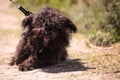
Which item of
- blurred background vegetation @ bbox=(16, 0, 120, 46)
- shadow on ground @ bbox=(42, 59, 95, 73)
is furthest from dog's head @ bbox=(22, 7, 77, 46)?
blurred background vegetation @ bbox=(16, 0, 120, 46)

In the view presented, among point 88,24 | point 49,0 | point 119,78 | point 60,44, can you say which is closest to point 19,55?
point 60,44

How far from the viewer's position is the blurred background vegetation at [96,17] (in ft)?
39.7

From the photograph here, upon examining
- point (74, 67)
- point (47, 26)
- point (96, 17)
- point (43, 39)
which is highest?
point (96, 17)

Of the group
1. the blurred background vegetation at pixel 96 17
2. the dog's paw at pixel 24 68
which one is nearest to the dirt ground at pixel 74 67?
the dog's paw at pixel 24 68

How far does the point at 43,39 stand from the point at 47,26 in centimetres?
27

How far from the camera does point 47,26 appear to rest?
8.87 meters

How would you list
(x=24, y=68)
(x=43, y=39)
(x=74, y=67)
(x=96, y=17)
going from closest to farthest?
(x=43, y=39)
(x=24, y=68)
(x=74, y=67)
(x=96, y=17)

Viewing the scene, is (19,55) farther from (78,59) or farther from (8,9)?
(8,9)

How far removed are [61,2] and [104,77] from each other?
10080mm

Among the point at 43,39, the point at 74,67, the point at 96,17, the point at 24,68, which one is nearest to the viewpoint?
the point at 43,39

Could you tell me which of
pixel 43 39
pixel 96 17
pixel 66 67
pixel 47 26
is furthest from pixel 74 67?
pixel 96 17

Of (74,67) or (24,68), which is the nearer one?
(24,68)

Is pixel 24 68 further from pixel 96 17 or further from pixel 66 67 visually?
pixel 96 17

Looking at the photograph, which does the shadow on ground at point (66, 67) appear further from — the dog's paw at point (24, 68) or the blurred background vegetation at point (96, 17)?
the blurred background vegetation at point (96, 17)
